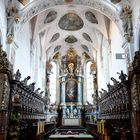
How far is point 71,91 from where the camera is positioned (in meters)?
27.4

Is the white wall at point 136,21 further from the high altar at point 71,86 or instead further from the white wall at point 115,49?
the high altar at point 71,86

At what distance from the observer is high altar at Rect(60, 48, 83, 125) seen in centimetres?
2603

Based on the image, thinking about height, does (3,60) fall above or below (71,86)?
below

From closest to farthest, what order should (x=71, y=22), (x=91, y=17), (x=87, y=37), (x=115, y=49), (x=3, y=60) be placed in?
(x=3, y=60), (x=115, y=49), (x=91, y=17), (x=71, y=22), (x=87, y=37)

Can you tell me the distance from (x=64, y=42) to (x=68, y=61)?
3691mm

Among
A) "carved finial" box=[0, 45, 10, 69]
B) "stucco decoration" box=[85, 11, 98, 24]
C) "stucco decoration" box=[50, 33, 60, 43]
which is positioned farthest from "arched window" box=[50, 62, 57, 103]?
"carved finial" box=[0, 45, 10, 69]

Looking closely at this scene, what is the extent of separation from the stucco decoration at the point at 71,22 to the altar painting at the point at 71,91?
8.29 meters

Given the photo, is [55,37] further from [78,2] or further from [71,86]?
[78,2]

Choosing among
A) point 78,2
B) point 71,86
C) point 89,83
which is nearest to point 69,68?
point 71,86

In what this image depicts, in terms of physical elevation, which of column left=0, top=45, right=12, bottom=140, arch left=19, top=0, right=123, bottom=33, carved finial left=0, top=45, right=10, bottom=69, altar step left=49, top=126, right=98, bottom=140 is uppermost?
arch left=19, top=0, right=123, bottom=33

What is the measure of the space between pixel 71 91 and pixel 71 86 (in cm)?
69

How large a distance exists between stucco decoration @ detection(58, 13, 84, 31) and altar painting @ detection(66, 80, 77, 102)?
829 centimetres

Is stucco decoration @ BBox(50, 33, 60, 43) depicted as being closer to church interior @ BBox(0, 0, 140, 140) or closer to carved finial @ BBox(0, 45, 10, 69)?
church interior @ BBox(0, 0, 140, 140)

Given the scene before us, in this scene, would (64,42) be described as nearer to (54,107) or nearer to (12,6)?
(54,107)
